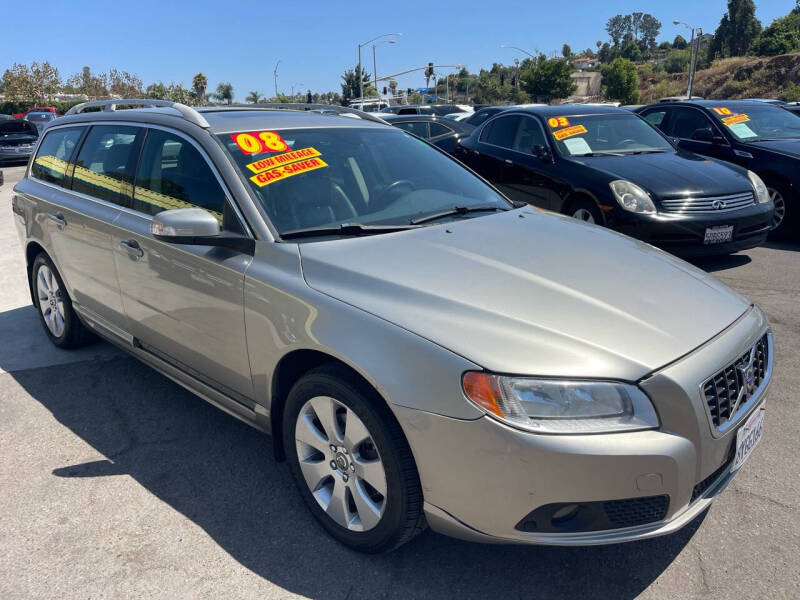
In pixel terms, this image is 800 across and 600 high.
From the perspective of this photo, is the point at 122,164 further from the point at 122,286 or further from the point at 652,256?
the point at 652,256

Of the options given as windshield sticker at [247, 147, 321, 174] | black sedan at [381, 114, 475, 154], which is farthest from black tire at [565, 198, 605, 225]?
black sedan at [381, 114, 475, 154]

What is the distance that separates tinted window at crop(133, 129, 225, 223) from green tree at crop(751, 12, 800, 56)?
70583 mm

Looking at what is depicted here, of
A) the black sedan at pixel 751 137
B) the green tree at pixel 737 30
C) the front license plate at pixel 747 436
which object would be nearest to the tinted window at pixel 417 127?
the black sedan at pixel 751 137

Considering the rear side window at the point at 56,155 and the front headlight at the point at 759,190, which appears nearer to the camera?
the rear side window at the point at 56,155

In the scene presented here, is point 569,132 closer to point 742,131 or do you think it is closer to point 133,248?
point 742,131

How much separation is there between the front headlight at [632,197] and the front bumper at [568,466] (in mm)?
4100

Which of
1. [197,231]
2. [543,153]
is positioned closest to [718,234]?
[543,153]

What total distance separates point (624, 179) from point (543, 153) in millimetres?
1068

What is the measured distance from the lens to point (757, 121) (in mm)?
8492

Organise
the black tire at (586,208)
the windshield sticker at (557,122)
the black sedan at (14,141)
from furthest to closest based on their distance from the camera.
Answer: the black sedan at (14,141)
the windshield sticker at (557,122)
the black tire at (586,208)

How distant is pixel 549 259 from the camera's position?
2750 millimetres

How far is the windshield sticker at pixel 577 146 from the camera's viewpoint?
6.98m

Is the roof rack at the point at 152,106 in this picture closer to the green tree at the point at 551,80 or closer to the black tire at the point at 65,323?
the black tire at the point at 65,323

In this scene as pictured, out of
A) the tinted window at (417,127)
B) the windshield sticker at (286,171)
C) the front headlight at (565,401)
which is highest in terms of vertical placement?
the windshield sticker at (286,171)
